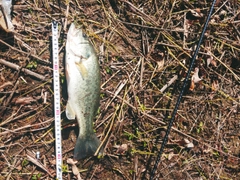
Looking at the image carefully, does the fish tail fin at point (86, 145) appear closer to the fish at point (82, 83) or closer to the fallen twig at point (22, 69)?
the fish at point (82, 83)

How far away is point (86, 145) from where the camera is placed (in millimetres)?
3672

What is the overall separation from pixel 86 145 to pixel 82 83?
0.71 m

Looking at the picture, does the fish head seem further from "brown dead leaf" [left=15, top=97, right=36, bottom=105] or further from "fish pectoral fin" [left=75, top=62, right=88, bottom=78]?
"brown dead leaf" [left=15, top=97, right=36, bottom=105]

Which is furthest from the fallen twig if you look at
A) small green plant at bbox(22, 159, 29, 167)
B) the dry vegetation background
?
small green plant at bbox(22, 159, 29, 167)

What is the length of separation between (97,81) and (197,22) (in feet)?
5.05

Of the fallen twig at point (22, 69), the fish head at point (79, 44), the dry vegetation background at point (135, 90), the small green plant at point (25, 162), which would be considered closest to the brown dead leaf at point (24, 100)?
the dry vegetation background at point (135, 90)

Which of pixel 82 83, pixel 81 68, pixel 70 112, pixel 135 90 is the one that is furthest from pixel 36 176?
pixel 135 90

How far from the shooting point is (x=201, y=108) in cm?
Answer: 418

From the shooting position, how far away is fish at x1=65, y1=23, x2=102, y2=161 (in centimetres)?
349

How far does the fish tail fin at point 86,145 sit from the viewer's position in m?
3.65

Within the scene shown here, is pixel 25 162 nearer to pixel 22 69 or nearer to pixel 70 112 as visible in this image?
pixel 70 112

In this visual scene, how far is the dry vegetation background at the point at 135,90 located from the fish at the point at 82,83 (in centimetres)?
23

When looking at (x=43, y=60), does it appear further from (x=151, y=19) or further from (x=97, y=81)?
(x=151, y=19)

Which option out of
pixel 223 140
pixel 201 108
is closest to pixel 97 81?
pixel 201 108
